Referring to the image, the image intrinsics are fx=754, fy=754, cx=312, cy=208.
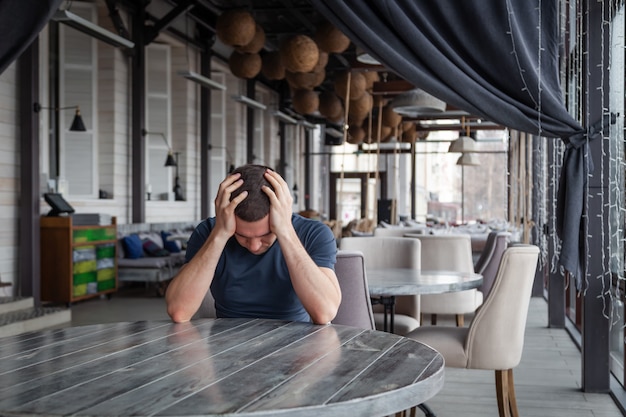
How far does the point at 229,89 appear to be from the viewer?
16.5 m

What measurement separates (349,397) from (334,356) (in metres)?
0.37

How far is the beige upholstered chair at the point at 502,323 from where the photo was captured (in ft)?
11.2

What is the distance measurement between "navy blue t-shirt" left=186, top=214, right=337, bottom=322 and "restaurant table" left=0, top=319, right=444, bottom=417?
0.21m

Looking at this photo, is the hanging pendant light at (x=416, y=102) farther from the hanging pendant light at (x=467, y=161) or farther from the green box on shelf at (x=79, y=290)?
the hanging pendant light at (x=467, y=161)

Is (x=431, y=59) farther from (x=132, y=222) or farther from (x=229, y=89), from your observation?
(x=229, y=89)

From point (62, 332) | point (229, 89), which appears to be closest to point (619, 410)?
point (62, 332)

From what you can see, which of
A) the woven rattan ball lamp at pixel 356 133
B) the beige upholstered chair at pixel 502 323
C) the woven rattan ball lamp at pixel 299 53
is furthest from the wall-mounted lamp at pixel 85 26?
the woven rattan ball lamp at pixel 356 133

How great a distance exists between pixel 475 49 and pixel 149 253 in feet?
24.7

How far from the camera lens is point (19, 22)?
434cm

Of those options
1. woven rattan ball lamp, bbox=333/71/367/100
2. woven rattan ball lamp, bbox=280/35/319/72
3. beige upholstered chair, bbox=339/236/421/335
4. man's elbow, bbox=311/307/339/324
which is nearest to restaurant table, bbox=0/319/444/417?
man's elbow, bbox=311/307/339/324

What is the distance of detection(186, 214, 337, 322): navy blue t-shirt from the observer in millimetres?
2436

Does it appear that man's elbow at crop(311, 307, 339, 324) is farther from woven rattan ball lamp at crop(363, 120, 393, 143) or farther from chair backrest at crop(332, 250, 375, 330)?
woven rattan ball lamp at crop(363, 120, 393, 143)

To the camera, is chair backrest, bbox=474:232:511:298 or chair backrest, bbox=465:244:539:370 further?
chair backrest, bbox=474:232:511:298

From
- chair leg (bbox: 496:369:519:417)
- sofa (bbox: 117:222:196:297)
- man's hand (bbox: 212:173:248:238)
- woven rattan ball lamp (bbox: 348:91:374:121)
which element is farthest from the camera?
woven rattan ball lamp (bbox: 348:91:374:121)
